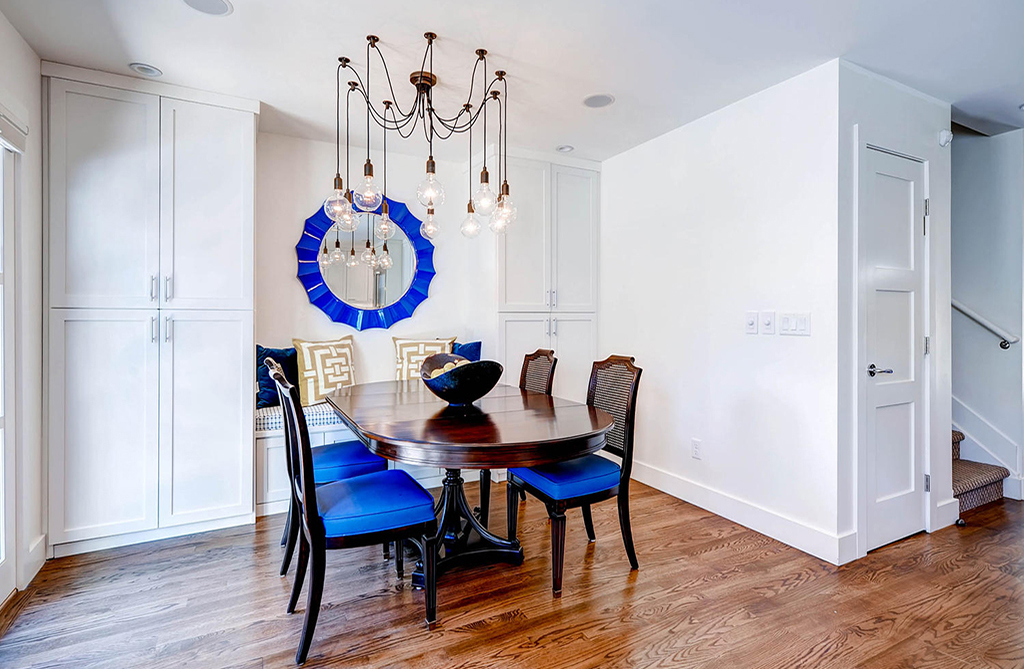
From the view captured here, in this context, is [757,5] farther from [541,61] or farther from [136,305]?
[136,305]

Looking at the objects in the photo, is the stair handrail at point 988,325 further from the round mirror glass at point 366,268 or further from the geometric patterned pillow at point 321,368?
the geometric patterned pillow at point 321,368

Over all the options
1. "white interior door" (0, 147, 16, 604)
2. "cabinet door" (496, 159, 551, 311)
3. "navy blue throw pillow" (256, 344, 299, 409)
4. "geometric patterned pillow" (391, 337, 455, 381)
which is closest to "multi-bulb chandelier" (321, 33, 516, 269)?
"cabinet door" (496, 159, 551, 311)

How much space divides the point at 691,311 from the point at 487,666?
94.3 inches

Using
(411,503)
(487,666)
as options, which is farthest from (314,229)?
(487,666)

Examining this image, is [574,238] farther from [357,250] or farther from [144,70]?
[144,70]

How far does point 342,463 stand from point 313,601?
0.81 meters

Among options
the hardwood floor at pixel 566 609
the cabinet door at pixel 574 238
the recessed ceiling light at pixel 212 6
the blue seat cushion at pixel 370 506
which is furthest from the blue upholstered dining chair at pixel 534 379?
the recessed ceiling light at pixel 212 6

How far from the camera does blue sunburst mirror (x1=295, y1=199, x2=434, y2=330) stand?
3688 millimetres

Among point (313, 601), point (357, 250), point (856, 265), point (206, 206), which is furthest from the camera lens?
point (357, 250)

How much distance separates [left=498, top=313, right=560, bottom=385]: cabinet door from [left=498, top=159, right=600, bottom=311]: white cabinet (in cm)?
8

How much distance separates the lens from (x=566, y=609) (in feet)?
6.74

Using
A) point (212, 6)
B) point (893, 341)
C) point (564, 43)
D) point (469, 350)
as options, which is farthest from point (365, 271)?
point (893, 341)

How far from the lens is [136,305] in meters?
2.68

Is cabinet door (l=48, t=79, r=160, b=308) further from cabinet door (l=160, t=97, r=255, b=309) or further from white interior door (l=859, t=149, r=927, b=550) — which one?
white interior door (l=859, t=149, r=927, b=550)
